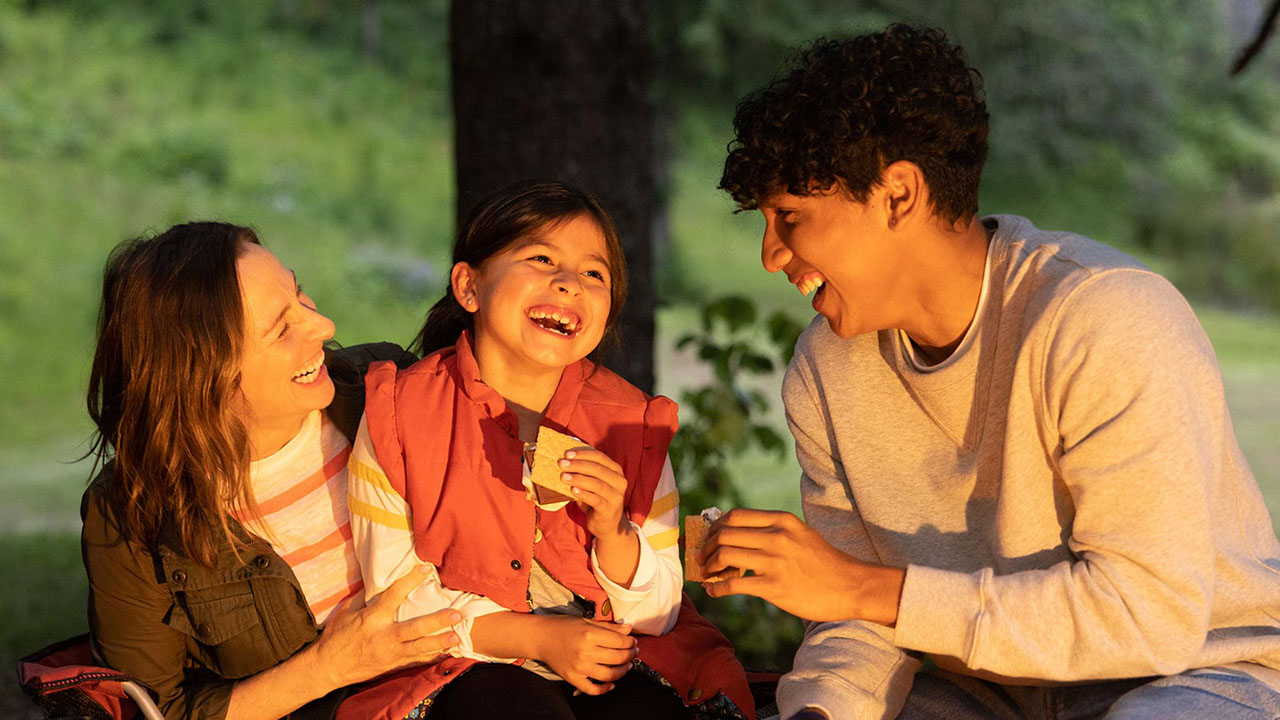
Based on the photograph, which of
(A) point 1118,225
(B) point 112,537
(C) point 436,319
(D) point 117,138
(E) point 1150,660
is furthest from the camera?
(A) point 1118,225

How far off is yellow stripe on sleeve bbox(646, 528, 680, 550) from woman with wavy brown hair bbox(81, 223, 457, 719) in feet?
1.22

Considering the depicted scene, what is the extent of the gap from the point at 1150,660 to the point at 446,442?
3.76 feet

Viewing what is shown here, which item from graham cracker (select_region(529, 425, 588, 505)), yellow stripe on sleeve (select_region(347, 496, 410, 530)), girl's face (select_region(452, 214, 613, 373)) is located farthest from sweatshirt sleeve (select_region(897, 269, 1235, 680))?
yellow stripe on sleeve (select_region(347, 496, 410, 530))

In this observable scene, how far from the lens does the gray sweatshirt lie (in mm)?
1775

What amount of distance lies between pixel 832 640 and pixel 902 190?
769 mm

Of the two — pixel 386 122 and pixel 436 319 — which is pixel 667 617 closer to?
pixel 436 319

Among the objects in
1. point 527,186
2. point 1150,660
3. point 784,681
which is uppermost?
point 527,186

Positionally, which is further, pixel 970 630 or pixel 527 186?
pixel 527 186

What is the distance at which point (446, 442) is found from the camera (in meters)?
2.13

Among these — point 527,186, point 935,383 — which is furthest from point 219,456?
point 935,383

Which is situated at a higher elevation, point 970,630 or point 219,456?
point 219,456

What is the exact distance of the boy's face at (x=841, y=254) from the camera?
2.00m

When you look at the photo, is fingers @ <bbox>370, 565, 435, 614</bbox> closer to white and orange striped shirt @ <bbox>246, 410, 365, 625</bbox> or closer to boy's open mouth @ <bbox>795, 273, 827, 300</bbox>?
white and orange striped shirt @ <bbox>246, 410, 365, 625</bbox>

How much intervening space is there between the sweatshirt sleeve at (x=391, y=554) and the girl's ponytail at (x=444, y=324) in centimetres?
39
